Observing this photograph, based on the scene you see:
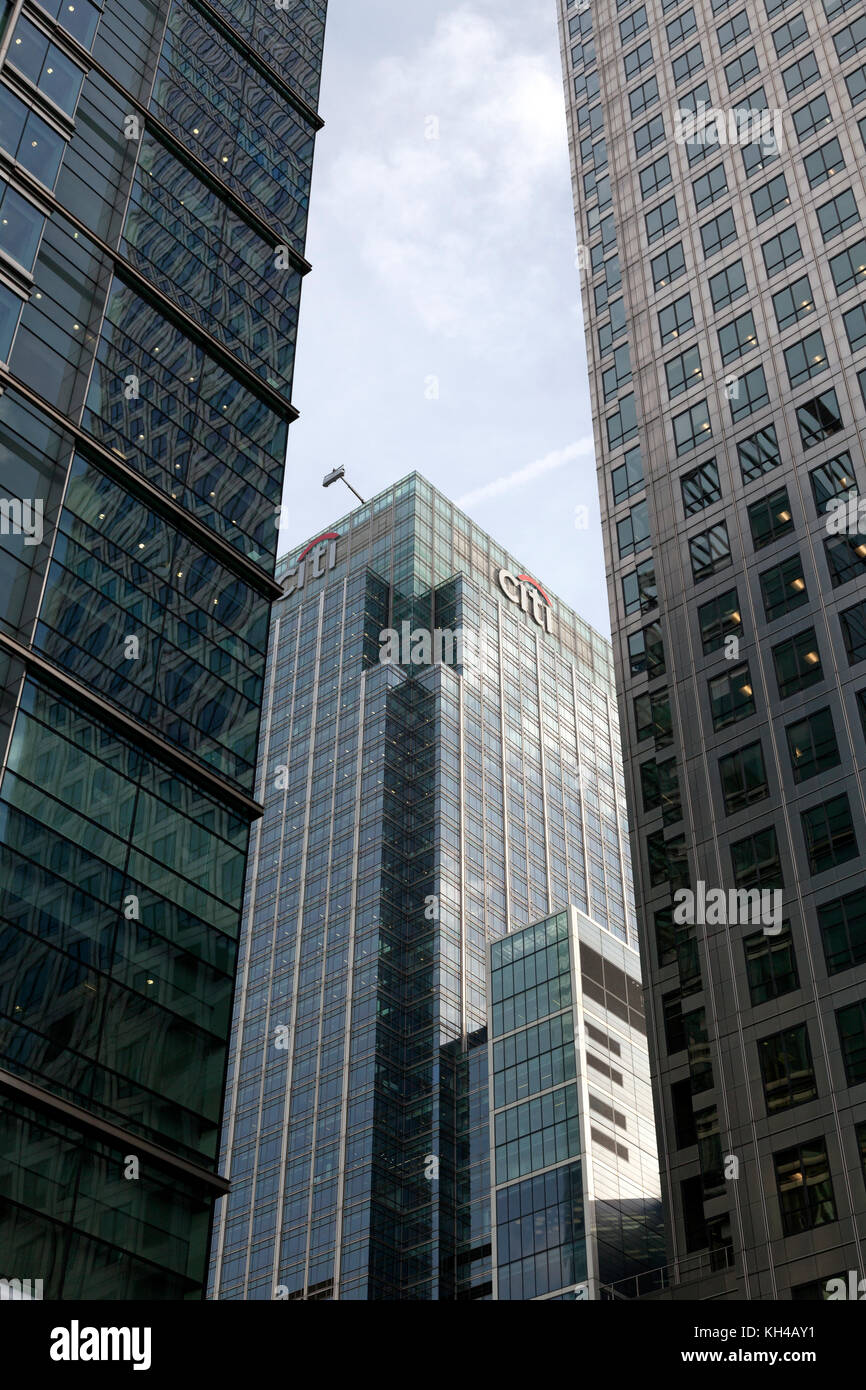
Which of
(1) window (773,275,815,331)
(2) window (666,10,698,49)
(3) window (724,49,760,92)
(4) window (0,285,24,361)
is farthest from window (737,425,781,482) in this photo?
(4) window (0,285,24,361)

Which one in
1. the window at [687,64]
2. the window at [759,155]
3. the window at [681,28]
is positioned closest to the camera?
the window at [759,155]

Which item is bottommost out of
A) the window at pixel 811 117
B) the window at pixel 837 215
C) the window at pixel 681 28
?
the window at pixel 837 215

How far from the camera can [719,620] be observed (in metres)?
60.4

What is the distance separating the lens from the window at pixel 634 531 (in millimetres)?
67438

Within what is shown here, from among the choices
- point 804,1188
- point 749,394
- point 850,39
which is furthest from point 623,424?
point 804,1188

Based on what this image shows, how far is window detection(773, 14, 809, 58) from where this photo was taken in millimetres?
71438

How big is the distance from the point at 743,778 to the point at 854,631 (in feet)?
22.0

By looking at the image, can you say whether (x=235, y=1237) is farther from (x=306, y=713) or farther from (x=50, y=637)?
(x=50, y=637)

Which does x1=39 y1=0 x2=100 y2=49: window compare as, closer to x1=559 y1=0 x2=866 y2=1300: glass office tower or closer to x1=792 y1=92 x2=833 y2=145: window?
x1=559 y1=0 x2=866 y2=1300: glass office tower

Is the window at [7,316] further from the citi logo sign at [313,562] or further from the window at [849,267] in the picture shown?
the citi logo sign at [313,562]

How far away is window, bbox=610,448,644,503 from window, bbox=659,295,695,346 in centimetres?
561

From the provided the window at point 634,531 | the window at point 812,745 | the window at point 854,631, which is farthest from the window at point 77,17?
the window at point 812,745

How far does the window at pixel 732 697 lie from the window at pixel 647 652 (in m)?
3.94
